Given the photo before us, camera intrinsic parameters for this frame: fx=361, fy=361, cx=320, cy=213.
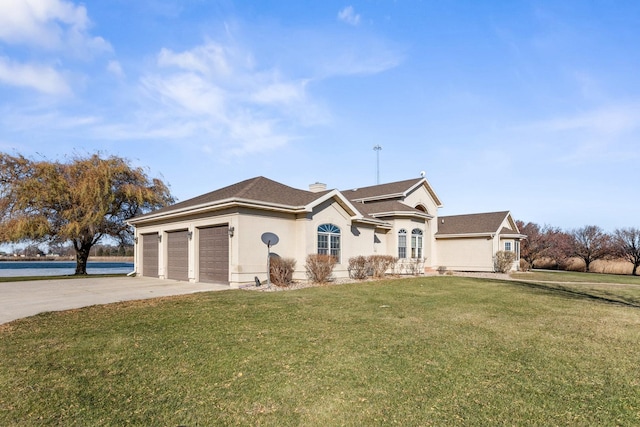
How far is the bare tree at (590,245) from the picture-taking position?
115 feet

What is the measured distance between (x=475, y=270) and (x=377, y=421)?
86.5ft

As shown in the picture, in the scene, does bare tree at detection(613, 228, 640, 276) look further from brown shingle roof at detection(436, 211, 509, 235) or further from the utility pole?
the utility pole

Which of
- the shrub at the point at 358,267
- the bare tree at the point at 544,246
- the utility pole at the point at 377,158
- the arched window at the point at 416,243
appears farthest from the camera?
the bare tree at the point at 544,246

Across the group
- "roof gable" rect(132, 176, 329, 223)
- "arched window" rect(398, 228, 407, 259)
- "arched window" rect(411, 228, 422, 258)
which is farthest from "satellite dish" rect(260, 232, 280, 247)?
"arched window" rect(411, 228, 422, 258)

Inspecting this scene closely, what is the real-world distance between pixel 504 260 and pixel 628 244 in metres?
17.3

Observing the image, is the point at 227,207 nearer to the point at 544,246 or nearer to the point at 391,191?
the point at 391,191

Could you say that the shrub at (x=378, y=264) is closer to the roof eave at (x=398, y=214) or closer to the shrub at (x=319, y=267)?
the shrub at (x=319, y=267)

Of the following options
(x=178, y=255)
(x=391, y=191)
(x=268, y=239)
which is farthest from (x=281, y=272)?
(x=391, y=191)

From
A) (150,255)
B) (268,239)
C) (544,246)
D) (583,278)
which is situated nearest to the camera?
(268,239)

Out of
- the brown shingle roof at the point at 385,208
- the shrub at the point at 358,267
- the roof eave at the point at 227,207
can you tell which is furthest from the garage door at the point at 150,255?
the brown shingle roof at the point at 385,208

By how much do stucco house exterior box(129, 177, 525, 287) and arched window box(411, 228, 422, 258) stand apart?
6 cm

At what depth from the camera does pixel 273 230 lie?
15641 mm

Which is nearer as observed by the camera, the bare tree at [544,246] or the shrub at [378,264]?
the shrub at [378,264]

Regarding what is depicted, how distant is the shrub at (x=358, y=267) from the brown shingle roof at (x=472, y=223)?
44.4ft
